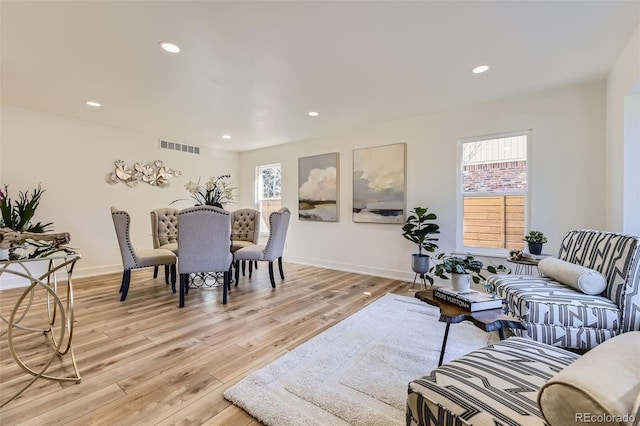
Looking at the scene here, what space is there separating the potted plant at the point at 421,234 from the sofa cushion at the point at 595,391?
299cm

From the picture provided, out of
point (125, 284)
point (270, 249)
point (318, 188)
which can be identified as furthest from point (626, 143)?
point (125, 284)

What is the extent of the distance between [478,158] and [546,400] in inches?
142

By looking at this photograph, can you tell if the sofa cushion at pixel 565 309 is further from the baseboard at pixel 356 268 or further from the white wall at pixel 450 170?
the baseboard at pixel 356 268

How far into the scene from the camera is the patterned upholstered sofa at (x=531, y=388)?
615 millimetres

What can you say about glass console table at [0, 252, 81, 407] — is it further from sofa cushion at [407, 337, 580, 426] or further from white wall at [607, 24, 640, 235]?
white wall at [607, 24, 640, 235]

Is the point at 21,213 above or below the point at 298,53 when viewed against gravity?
below

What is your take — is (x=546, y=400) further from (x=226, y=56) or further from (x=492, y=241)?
(x=492, y=241)

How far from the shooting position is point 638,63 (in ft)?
6.91

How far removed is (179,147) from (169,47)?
3.54 m

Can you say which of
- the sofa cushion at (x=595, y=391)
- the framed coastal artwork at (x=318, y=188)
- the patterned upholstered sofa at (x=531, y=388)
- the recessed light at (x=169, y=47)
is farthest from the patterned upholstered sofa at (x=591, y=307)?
the framed coastal artwork at (x=318, y=188)

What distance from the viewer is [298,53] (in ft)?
8.02

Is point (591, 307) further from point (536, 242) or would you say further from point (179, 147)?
point (179, 147)

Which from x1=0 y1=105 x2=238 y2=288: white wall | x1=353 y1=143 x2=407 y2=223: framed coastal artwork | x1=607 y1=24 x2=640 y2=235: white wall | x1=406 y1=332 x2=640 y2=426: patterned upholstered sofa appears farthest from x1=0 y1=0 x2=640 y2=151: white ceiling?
x1=406 y1=332 x2=640 y2=426: patterned upholstered sofa

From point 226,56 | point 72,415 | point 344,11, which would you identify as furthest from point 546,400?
point 226,56
